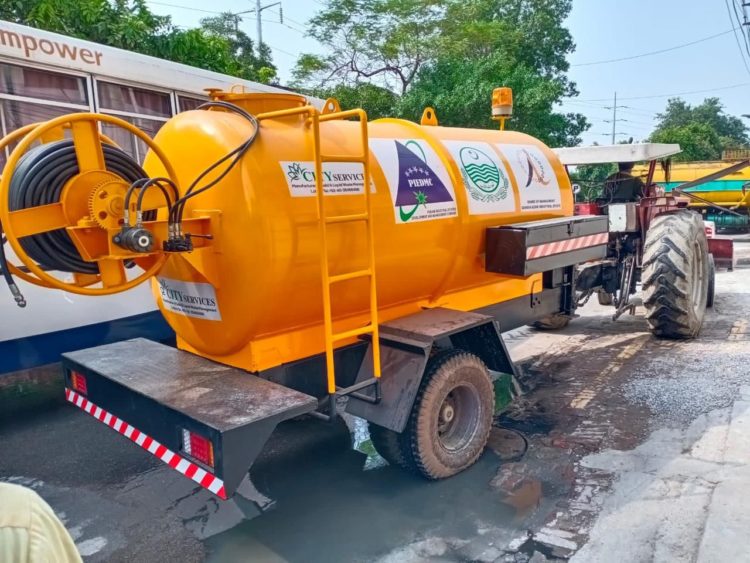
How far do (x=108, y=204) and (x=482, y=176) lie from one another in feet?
8.89

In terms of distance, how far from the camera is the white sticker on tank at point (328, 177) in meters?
3.32

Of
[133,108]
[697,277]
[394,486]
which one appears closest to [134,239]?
[394,486]

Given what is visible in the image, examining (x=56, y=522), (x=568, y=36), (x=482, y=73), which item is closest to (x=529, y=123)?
(x=482, y=73)

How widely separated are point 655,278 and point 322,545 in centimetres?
466

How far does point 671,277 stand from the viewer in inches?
248

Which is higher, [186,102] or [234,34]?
[234,34]

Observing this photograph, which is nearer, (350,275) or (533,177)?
(350,275)

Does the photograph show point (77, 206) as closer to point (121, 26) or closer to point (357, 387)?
point (357, 387)

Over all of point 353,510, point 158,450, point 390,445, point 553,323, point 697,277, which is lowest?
point 353,510

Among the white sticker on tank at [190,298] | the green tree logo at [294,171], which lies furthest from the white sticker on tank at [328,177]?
the white sticker on tank at [190,298]

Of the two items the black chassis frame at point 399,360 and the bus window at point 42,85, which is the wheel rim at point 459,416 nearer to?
the black chassis frame at point 399,360

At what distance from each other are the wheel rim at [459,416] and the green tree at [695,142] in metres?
32.2

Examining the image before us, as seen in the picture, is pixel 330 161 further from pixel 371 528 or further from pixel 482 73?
pixel 482 73

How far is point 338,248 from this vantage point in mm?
3543
